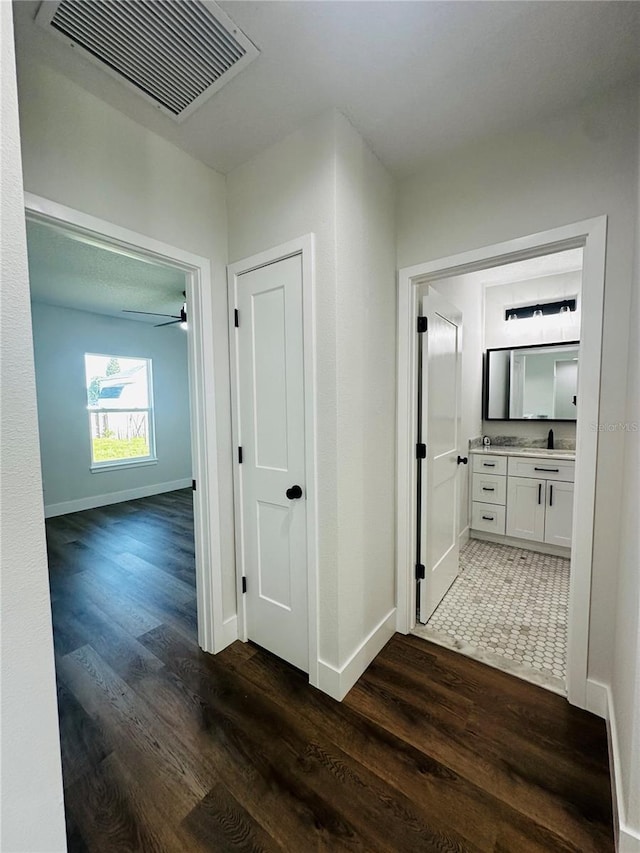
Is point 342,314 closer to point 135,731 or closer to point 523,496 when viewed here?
point 135,731

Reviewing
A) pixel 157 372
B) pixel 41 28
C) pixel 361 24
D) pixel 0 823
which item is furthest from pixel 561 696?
pixel 157 372

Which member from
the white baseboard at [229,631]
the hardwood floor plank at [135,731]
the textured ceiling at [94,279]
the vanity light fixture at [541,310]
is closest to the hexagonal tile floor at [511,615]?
the white baseboard at [229,631]

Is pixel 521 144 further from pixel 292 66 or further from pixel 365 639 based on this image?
pixel 365 639

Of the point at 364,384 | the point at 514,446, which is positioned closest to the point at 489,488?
the point at 514,446

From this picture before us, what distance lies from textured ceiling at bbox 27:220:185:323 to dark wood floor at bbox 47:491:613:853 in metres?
2.44

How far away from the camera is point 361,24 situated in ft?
3.81

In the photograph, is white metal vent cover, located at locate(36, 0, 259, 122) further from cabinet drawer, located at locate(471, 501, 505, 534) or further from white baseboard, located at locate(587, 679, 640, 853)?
cabinet drawer, located at locate(471, 501, 505, 534)

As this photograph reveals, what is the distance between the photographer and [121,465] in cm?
518

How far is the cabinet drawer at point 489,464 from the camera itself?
10.7ft

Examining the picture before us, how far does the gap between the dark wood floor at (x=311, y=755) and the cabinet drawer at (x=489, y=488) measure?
1771mm

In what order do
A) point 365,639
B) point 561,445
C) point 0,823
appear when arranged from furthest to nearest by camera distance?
point 561,445 < point 365,639 < point 0,823

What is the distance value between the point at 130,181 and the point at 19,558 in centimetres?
164

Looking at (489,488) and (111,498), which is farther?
(111,498)

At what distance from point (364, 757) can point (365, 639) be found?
49 centimetres
